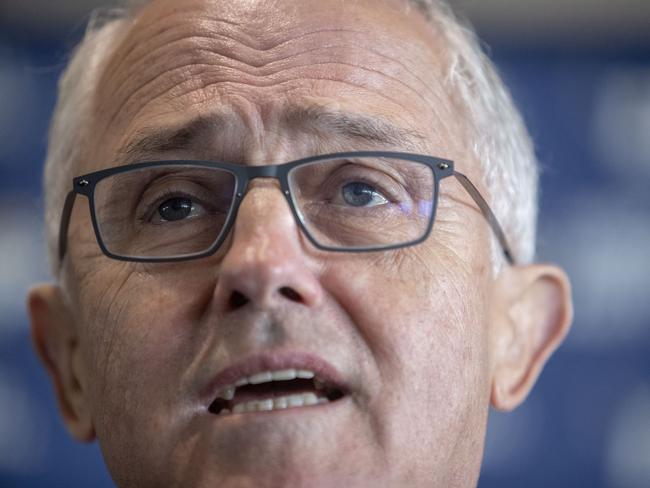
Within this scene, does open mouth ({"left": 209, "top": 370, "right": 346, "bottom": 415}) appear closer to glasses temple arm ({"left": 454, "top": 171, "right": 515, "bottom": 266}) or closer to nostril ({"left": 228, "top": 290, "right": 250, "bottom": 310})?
nostril ({"left": 228, "top": 290, "right": 250, "bottom": 310})

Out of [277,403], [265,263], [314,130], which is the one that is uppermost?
[314,130]

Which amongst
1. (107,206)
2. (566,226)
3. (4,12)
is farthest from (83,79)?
(566,226)

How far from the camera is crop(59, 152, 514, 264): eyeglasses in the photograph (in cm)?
141

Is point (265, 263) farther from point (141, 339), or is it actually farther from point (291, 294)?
point (141, 339)

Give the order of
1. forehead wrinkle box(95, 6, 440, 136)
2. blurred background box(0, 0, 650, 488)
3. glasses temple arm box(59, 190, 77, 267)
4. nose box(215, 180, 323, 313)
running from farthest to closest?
blurred background box(0, 0, 650, 488) → glasses temple arm box(59, 190, 77, 267) → forehead wrinkle box(95, 6, 440, 136) → nose box(215, 180, 323, 313)

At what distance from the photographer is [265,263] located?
1272 millimetres

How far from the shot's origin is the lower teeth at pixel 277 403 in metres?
1.30

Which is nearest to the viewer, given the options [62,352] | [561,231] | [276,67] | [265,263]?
[265,263]

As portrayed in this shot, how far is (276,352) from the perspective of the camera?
127 cm

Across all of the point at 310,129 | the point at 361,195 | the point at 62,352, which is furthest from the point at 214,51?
the point at 62,352

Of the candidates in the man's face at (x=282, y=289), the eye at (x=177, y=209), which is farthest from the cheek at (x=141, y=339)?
the eye at (x=177, y=209)

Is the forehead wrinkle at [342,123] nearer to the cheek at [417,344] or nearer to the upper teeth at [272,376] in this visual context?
the cheek at [417,344]

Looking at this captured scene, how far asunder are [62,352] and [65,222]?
0.28 meters

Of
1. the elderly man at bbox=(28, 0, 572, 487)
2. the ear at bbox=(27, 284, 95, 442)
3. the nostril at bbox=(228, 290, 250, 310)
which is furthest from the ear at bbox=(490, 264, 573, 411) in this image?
the ear at bbox=(27, 284, 95, 442)
